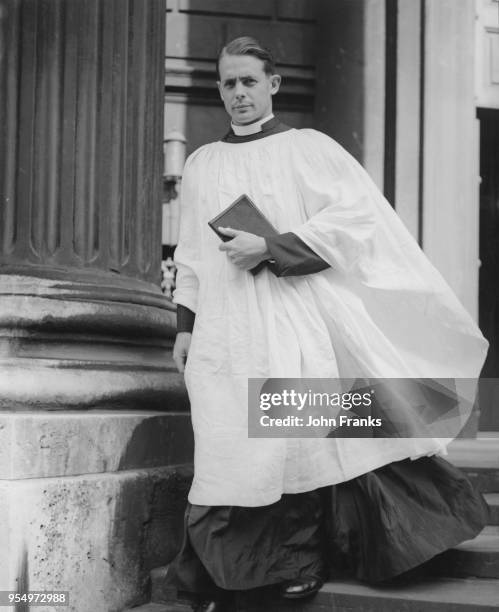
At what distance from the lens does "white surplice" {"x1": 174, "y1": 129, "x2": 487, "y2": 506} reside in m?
3.53

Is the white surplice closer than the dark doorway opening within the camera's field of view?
Yes

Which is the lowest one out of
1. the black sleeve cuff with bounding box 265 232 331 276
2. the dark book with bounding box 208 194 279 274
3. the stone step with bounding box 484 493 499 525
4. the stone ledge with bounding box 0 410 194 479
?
the stone step with bounding box 484 493 499 525

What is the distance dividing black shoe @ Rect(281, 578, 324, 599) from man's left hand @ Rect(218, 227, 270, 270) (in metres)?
1.06

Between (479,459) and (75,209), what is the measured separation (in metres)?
2.23

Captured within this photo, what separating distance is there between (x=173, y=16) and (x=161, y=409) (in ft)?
9.76

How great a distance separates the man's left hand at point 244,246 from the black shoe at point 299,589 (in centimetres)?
106

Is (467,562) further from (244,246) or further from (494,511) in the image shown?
(244,246)

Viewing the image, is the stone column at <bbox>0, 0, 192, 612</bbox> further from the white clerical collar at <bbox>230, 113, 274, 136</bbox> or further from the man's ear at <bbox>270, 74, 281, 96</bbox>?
the man's ear at <bbox>270, 74, 281, 96</bbox>

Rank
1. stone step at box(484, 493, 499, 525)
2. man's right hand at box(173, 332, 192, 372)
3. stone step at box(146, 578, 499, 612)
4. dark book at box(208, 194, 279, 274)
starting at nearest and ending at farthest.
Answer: stone step at box(146, 578, 499, 612) < dark book at box(208, 194, 279, 274) < man's right hand at box(173, 332, 192, 372) < stone step at box(484, 493, 499, 525)

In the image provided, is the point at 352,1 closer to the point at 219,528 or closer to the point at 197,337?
the point at 197,337

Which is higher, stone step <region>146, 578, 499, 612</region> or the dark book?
the dark book

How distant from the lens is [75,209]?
13.6 feet

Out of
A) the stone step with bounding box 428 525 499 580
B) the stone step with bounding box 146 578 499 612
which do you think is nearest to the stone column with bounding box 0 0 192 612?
the stone step with bounding box 146 578 499 612

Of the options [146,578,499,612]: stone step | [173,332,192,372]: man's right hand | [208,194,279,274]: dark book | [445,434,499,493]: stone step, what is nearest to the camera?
[146,578,499,612]: stone step
